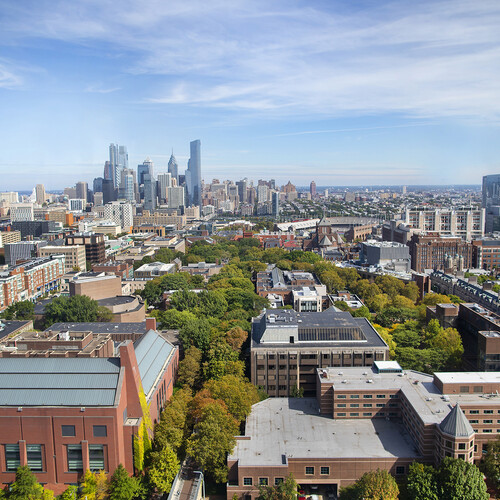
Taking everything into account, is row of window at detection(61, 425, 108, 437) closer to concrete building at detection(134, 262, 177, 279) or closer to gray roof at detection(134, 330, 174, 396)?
gray roof at detection(134, 330, 174, 396)

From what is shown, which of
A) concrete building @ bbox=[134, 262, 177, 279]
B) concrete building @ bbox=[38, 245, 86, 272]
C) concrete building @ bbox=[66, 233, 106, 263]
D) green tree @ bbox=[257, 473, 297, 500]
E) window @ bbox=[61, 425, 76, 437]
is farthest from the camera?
concrete building @ bbox=[66, 233, 106, 263]

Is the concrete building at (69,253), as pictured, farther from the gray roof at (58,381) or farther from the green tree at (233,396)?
the gray roof at (58,381)

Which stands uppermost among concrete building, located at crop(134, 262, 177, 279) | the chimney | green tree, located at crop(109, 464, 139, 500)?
the chimney

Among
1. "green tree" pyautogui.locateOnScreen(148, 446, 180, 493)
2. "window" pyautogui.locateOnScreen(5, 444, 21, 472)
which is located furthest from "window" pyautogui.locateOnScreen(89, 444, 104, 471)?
"window" pyautogui.locateOnScreen(5, 444, 21, 472)

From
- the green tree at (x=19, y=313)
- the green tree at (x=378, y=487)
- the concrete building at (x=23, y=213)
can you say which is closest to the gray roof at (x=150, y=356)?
the green tree at (x=378, y=487)

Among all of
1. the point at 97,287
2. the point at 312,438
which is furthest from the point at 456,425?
the point at 97,287

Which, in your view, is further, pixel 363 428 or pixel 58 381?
pixel 363 428

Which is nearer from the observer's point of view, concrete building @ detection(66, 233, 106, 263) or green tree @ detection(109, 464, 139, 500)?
green tree @ detection(109, 464, 139, 500)

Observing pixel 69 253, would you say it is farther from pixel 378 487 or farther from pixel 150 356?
pixel 378 487
